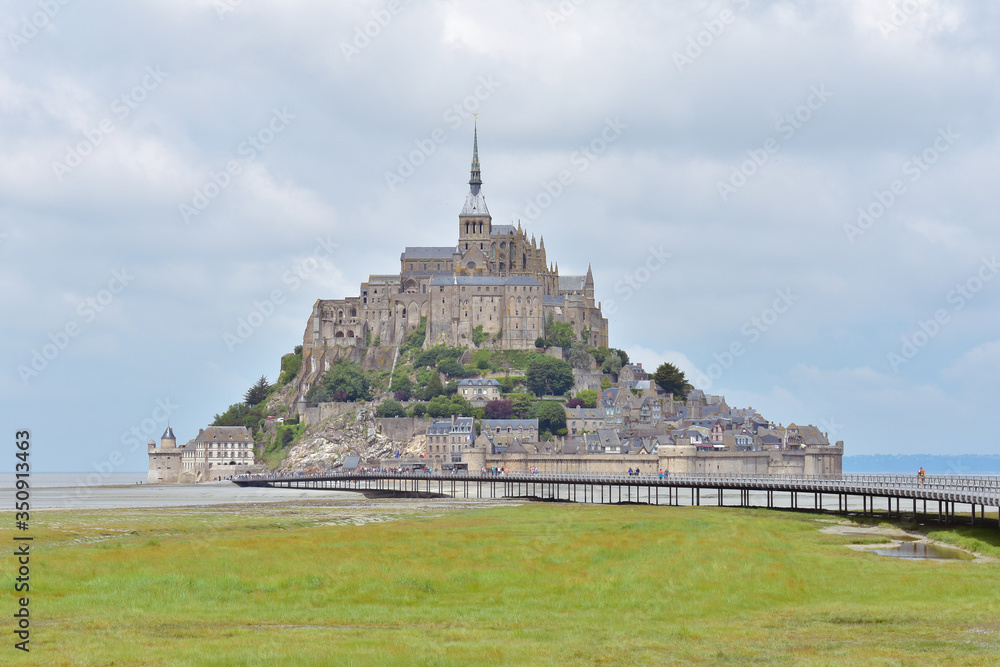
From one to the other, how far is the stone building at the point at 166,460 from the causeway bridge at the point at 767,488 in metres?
31.0

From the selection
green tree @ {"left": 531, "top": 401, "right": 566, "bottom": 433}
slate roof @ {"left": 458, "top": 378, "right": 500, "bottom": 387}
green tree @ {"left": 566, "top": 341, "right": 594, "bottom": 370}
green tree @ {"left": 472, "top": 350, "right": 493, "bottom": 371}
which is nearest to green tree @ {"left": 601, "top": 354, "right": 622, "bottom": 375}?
green tree @ {"left": 566, "top": 341, "right": 594, "bottom": 370}

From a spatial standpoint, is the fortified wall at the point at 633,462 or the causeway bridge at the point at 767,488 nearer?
the causeway bridge at the point at 767,488

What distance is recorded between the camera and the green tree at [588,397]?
16012cm

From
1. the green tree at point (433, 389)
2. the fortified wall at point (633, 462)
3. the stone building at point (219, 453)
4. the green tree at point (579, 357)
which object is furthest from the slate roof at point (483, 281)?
the fortified wall at point (633, 462)

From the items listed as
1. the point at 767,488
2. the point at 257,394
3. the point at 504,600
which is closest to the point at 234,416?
the point at 257,394

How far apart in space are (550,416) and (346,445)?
88.2 feet

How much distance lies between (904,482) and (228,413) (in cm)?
12615

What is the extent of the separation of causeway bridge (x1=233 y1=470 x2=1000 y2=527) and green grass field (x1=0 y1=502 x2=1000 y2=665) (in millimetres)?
8466

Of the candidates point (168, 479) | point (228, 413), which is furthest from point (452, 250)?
point (168, 479)

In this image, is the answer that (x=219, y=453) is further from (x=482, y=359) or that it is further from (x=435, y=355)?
(x=482, y=359)

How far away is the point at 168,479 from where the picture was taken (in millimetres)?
169375

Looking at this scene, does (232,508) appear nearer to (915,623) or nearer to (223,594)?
(223,594)

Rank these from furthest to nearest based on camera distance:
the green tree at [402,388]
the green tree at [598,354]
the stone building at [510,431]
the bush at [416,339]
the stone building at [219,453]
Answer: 1. the green tree at [598,354]
2. the bush at [416,339]
3. the stone building at [219,453]
4. the green tree at [402,388]
5. the stone building at [510,431]

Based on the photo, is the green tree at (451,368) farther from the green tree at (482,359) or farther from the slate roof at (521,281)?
the slate roof at (521,281)
